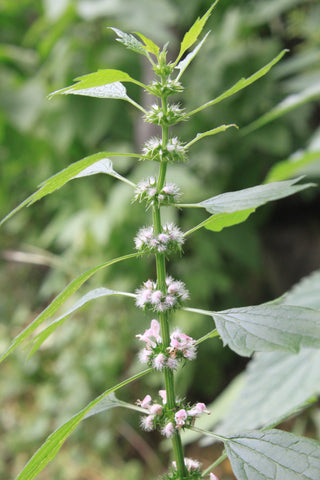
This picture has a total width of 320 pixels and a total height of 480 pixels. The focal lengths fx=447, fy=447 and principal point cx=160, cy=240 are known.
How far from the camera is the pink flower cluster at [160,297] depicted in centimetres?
40

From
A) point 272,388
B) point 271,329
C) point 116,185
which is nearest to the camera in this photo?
point 271,329

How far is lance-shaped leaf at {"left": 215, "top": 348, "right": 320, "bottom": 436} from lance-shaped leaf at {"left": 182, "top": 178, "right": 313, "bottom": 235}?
1.27 ft

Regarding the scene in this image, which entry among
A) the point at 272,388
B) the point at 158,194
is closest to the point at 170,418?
the point at 158,194

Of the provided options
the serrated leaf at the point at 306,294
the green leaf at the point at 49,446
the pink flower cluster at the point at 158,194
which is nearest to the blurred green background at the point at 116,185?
the serrated leaf at the point at 306,294

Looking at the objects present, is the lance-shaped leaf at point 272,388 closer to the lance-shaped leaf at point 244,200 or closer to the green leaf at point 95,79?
the lance-shaped leaf at point 244,200

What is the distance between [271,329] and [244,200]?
97mm

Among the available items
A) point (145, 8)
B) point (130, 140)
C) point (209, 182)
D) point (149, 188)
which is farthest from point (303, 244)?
point (149, 188)

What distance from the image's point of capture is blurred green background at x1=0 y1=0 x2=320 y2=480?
1.99 metres

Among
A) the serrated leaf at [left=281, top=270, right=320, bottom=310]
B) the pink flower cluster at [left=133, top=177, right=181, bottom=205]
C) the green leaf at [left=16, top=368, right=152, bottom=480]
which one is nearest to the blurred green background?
the serrated leaf at [left=281, top=270, right=320, bottom=310]

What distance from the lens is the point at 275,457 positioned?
0.34m

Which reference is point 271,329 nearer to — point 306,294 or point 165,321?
point 165,321

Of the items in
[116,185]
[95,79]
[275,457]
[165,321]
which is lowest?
[275,457]

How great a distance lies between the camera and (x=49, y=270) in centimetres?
334

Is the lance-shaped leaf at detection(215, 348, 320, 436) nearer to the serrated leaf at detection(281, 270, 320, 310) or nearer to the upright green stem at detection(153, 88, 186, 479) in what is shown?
the serrated leaf at detection(281, 270, 320, 310)
